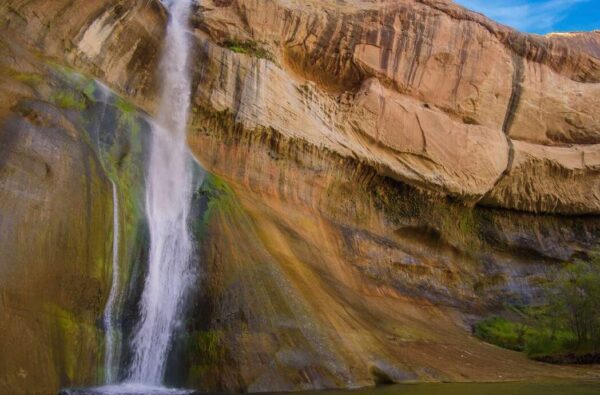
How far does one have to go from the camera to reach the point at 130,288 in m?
12.2

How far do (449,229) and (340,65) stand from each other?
7868 millimetres

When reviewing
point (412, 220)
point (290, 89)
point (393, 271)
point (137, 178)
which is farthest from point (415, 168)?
point (137, 178)

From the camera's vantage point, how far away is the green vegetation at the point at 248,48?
20.6 metres

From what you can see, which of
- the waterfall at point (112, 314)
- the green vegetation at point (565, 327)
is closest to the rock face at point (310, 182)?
the waterfall at point (112, 314)

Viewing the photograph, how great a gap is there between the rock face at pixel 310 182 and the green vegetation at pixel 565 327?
4.25 feet

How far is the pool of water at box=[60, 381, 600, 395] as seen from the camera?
10.2m

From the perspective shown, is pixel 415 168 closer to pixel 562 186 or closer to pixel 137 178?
pixel 562 186

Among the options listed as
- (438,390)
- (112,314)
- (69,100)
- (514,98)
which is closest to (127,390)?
(112,314)

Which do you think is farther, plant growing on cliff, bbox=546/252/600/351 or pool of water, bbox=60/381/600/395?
plant growing on cliff, bbox=546/252/600/351

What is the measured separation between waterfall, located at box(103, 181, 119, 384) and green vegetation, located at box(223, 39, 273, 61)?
370 inches

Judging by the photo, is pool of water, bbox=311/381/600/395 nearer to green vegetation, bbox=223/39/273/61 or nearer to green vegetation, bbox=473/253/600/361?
green vegetation, bbox=473/253/600/361

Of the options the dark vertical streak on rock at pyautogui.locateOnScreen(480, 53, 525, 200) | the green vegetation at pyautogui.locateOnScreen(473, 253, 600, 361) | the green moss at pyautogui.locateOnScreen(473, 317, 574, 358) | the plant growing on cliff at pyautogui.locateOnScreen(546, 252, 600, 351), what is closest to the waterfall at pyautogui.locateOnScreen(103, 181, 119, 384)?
the green vegetation at pyautogui.locateOnScreen(473, 253, 600, 361)

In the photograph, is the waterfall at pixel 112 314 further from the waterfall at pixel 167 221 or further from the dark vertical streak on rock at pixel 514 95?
the dark vertical streak on rock at pixel 514 95

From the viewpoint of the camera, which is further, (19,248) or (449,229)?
(449,229)
